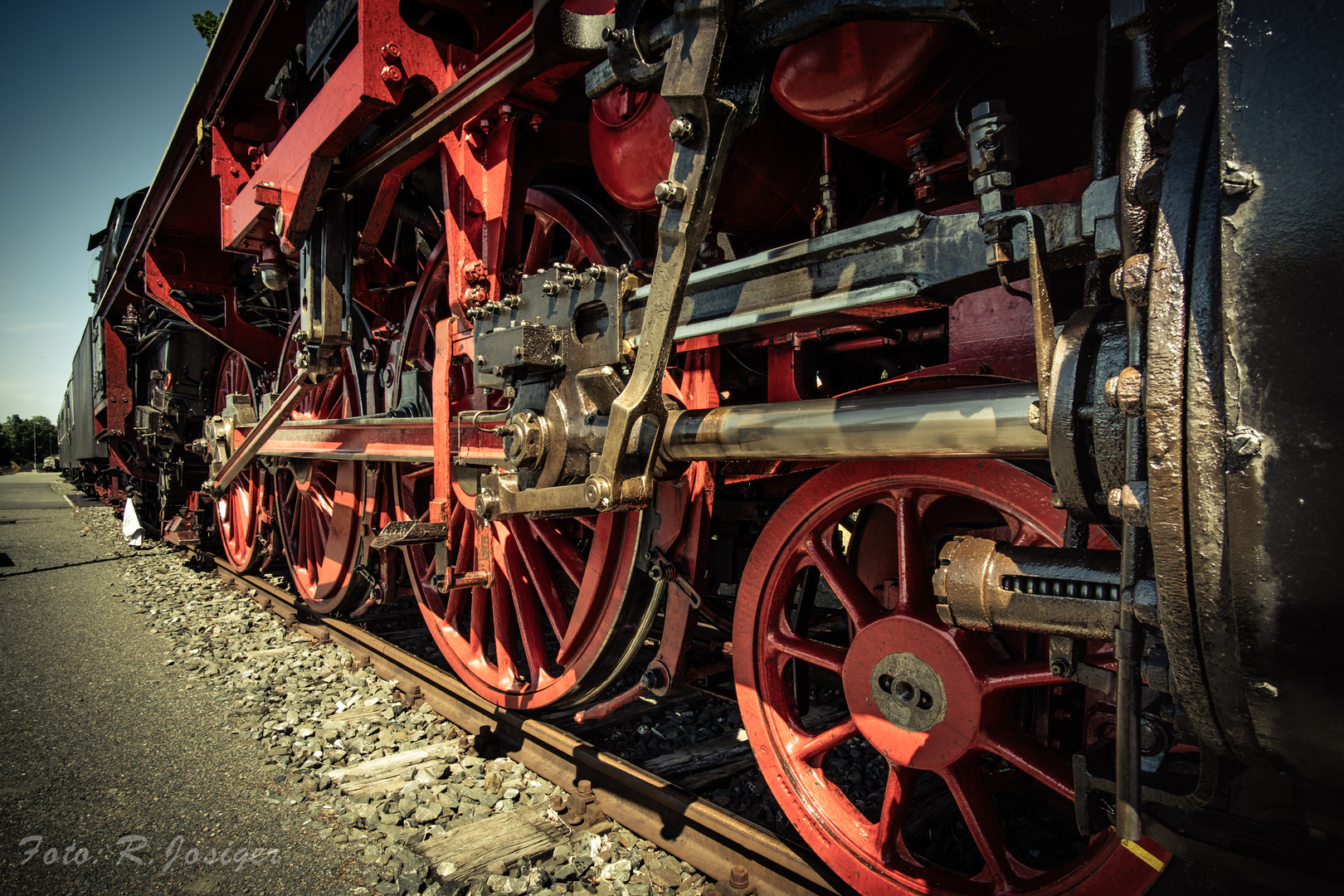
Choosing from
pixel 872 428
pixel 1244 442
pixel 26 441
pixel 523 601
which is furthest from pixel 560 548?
pixel 26 441

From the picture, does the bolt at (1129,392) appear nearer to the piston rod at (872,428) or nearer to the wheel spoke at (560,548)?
the piston rod at (872,428)

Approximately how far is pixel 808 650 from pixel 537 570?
1385 millimetres

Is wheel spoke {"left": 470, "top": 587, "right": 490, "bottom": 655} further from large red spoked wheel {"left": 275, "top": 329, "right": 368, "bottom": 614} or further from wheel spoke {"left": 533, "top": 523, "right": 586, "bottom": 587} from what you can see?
large red spoked wheel {"left": 275, "top": 329, "right": 368, "bottom": 614}

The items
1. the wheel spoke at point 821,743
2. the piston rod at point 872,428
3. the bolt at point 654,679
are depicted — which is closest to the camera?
the piston rod at point 872,428

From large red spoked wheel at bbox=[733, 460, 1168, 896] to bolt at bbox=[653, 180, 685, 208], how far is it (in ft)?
2.28

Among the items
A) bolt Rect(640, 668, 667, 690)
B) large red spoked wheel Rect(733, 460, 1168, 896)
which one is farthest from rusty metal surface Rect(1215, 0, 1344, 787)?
bolt Rect(640, 668, 667, 690)

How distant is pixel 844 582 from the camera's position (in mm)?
1739

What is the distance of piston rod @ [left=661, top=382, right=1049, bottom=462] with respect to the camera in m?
1.10

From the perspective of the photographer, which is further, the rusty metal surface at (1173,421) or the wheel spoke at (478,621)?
the wheel spoke at (478,621)

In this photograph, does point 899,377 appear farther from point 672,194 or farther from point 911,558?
point 672,194

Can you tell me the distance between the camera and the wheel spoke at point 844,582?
5.68 ft

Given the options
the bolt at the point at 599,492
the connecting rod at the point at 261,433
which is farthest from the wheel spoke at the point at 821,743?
the connecting rod at the point at 261,433

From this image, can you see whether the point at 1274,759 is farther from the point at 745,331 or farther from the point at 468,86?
the point at 468,86

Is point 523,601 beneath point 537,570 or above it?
beneath
